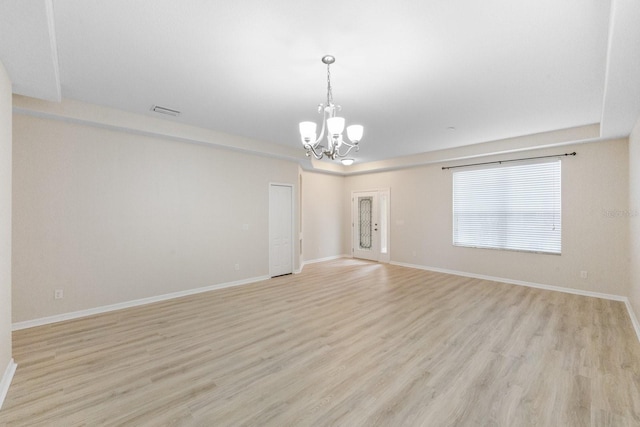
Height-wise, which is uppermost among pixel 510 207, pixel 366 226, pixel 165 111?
pixel 165 111

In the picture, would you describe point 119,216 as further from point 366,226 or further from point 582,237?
point 582,237

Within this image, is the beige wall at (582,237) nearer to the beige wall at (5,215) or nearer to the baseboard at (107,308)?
the baseboard at (107,308)

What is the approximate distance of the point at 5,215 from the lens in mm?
2381

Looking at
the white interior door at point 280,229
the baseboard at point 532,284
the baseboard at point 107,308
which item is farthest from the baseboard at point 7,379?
the baseboard at point 532,284

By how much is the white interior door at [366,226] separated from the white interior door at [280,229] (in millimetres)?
2685

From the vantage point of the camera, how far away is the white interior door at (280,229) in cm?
620

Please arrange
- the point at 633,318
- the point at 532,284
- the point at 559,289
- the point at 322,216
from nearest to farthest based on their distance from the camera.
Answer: the point at 633,318 < the point at 559,289 < the point at 532,284 < the point at 322,216

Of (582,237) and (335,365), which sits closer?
(335,365)

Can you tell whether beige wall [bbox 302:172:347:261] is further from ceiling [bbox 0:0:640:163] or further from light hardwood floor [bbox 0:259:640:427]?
ceiling [bbox 0:0:640:163]

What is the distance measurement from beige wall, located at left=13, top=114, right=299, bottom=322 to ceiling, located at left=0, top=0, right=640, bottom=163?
75 centimetres

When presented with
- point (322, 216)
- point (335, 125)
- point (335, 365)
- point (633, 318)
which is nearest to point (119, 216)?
point (335, 125)

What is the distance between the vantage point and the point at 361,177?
27.7 feet

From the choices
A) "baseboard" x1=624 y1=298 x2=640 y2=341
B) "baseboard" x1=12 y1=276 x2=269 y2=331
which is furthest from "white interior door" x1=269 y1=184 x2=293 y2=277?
"baseboard" x1=624 y1=298 x2=640 y2=341

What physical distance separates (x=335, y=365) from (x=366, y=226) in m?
5.97
